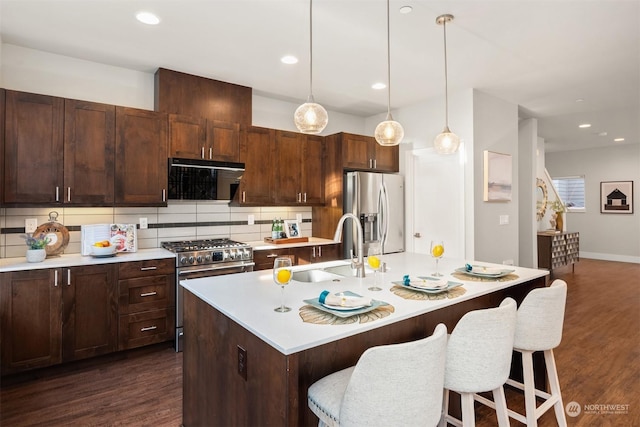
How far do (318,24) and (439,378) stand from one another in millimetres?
2547

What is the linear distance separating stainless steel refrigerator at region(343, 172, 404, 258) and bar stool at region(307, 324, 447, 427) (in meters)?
3.14

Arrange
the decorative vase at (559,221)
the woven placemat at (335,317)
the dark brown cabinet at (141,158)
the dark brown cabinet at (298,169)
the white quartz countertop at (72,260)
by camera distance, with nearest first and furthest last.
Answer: the woven placemat at (335,317)
the white quartz countertop at (72,260)
the dark brown cabinet at (141,158)
the dark brown cabinet at (298,169)
the decorative vase at (559,221)

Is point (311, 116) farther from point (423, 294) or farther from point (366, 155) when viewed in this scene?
point (366, 155)

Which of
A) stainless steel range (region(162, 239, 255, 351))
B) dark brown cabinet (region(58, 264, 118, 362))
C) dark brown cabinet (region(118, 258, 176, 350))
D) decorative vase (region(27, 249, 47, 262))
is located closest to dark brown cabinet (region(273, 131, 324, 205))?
stainless steel range (region(162, 239, 255, 351))

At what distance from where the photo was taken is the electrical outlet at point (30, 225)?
10.2ft

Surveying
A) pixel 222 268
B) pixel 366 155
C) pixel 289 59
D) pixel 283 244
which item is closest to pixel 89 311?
pixel 222 268

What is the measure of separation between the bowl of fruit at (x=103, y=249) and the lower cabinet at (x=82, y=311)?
158 millimetres

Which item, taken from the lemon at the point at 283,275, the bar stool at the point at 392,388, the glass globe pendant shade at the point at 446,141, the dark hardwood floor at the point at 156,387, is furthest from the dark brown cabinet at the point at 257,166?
the bar stool at the point at 392,388

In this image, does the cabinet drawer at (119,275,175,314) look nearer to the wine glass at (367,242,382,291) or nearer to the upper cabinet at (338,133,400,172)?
the wine glass at (367,242,382,291)

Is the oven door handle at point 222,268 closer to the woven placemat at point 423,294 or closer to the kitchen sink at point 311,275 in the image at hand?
the kitchen sink at point 311,275

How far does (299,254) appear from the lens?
416cm

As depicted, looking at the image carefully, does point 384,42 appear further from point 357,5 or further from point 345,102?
point 345,102

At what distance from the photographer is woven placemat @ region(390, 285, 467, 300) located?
5.91 feet

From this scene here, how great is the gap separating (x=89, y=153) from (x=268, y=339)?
110 inches
